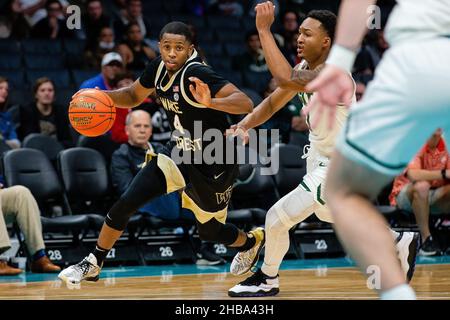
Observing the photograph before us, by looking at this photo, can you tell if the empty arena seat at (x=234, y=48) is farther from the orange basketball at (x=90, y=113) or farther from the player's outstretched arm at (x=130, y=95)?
the orange basketball at (x=90, y=113)

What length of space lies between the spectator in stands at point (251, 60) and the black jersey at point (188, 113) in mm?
6077

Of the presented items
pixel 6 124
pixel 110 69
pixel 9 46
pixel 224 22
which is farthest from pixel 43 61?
pixel 224 22

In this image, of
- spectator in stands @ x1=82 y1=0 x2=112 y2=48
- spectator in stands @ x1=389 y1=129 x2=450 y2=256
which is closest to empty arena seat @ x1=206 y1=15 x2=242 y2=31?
spectator in stands @ x1=82 y1=0 x2=112 y2=48

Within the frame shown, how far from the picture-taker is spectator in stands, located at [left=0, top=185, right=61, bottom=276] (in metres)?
8.73

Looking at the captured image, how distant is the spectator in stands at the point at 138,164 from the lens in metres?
9.68

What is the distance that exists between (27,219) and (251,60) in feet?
16.7

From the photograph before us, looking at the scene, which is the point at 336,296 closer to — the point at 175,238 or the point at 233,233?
the point at 233,233

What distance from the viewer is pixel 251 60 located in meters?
12.9

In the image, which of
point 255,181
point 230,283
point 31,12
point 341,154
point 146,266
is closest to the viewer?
point 341,154

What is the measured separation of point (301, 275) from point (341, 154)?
522cm

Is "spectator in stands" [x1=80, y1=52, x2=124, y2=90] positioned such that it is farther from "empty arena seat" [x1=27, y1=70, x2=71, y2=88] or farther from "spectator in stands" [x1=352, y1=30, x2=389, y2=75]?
"spectator in stands" [x1=352, y1=30, x2=389, y2=75]

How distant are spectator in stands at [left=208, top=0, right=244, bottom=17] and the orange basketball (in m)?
8.63
